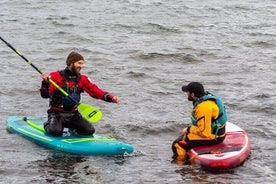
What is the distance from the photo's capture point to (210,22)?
21.8 meters

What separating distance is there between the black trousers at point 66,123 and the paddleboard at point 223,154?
6.05 ft

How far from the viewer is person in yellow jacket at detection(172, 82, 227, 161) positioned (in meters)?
8.98

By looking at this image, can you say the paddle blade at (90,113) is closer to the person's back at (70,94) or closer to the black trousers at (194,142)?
the person's back at (70,94)

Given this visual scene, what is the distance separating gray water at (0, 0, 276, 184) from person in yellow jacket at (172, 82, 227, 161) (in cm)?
47

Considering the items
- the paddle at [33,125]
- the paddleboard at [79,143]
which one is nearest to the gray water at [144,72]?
the paddleboard at [79,143]

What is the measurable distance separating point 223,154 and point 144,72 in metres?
6.88

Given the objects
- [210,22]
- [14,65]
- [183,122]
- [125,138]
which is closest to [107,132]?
[125,138]

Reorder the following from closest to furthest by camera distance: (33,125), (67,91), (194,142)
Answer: (194,142) < (67,91) < (33,125)

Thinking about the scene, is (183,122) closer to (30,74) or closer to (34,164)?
(34,164)

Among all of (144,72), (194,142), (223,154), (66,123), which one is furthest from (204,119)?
(144,72)

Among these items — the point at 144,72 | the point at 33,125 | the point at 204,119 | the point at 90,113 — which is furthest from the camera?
the point at 144,72

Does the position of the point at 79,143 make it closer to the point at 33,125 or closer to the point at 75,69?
the point at 75,69

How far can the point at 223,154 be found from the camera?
9.02 meters

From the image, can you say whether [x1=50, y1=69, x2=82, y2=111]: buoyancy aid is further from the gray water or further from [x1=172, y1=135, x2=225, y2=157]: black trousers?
[x1=172, y1=135, x2=225, y2=157]: black trousers
